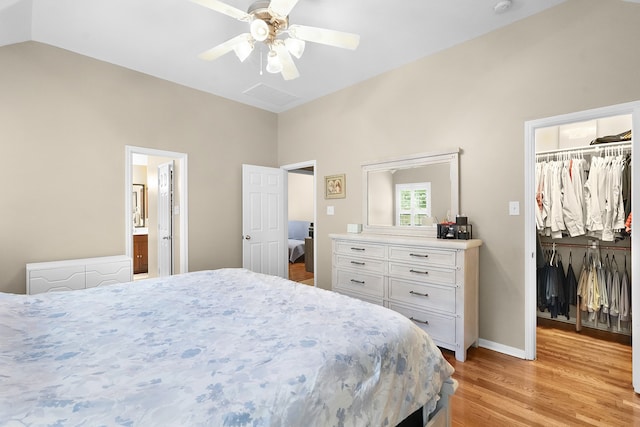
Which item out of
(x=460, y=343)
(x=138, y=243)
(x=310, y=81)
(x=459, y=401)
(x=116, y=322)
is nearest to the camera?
(x=116, y=322)

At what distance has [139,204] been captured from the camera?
6.44 m

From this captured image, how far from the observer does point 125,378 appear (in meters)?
0.90

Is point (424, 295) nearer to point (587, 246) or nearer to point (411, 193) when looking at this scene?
point (411, 193)

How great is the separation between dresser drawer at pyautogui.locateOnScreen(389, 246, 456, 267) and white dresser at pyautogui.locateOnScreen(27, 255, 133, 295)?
2.67 meters

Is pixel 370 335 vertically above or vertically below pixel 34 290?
above

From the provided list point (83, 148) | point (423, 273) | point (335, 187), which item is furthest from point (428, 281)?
point (83, 148)

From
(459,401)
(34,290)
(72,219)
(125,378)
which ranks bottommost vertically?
(459,401)

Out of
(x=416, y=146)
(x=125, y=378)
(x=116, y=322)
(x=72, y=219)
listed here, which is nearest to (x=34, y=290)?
(x=72, y=219)

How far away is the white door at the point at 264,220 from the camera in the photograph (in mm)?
4262

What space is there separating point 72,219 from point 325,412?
3288 mm

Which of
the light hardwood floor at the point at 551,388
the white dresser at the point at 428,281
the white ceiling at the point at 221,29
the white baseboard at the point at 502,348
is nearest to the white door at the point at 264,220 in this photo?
the white ceiling at the point at 221,29

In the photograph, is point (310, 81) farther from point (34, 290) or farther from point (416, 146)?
point (34, 290)

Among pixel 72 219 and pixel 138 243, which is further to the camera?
pixel 138 243

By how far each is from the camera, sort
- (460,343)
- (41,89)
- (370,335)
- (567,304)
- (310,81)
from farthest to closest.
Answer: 1. (310,81)
2. (567,304)
3. (41,89)
4. (460,343)
5. (370,335)
